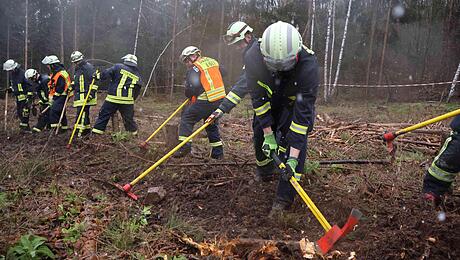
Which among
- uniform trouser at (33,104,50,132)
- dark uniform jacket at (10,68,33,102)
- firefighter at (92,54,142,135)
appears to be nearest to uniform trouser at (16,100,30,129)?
dark uniform jacket at (10,68,33,102)

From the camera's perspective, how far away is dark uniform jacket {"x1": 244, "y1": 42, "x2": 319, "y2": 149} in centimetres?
334

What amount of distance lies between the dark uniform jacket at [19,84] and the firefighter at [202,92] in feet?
19.8

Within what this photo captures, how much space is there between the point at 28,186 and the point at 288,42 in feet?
10.3

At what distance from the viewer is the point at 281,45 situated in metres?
3.12

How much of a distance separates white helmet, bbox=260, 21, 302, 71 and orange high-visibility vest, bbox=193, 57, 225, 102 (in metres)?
2.58

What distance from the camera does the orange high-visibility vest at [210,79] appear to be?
573 centimetres

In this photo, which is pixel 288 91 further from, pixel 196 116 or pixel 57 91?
pixel 57 91

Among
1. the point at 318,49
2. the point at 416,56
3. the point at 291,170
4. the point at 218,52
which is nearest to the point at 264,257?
the point at 291,170

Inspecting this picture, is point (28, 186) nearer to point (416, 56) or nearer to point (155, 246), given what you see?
point (155, 246)

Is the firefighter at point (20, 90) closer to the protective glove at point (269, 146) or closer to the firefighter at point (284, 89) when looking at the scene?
the firefighter at point (284, 89)

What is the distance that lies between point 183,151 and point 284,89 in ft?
9.02

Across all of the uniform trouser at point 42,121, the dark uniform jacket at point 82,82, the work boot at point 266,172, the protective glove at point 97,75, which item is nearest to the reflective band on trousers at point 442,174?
the work boot at point 266,172

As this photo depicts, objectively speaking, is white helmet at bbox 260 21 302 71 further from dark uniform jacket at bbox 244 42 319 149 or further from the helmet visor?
dark uniform jacket at bbox 244 42 319 149

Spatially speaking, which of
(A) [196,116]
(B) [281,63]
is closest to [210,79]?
(A) [196,116]
